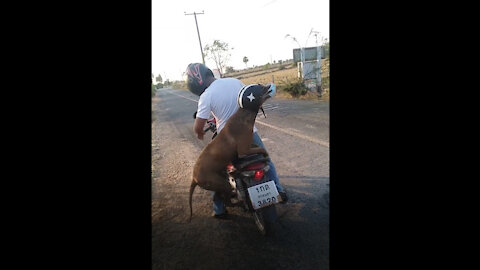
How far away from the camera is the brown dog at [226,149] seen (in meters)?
1.46

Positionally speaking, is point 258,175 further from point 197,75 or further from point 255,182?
point 197,75

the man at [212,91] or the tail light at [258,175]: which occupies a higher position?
the man at [212,91]

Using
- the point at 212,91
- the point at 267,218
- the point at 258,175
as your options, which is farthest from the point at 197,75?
the point at 267,218

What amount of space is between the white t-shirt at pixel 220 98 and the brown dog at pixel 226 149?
11 centimetres

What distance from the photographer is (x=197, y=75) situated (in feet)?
4.96

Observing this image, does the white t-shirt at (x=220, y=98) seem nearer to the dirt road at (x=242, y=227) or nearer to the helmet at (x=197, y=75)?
the helmet at (x=197, y=75)

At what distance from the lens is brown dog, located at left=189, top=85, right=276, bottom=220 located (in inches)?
57.6

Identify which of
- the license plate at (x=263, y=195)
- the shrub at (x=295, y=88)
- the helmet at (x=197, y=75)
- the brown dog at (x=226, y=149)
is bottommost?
the shrub at (x=295, y=88)

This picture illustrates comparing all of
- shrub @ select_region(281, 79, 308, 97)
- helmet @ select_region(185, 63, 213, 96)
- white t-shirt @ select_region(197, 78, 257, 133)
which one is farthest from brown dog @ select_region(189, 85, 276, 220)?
shrub @ select_region(281, 79, 308, 97)

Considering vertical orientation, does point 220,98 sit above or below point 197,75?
below

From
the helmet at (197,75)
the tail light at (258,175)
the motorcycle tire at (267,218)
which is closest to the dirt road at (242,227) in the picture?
the motorcycle tire at (267,218)

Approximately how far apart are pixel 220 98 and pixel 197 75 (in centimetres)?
21

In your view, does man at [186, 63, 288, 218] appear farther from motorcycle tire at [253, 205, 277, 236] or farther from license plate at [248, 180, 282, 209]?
motorcycle tire at [253, 205, 277, 236]
